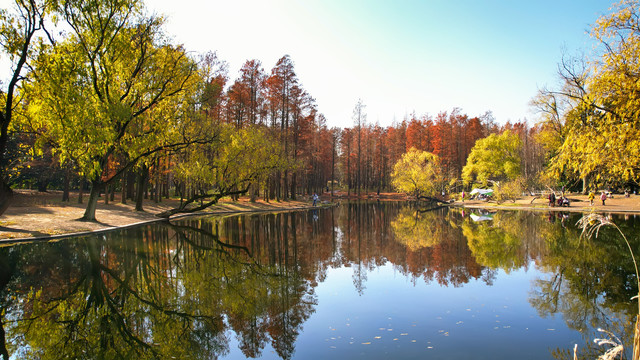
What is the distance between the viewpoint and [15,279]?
950 centimetres

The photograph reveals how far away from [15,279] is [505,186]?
49402 mm

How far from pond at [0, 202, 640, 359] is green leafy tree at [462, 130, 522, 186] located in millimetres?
49237

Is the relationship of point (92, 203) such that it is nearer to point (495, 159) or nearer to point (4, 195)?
point (4, 195)

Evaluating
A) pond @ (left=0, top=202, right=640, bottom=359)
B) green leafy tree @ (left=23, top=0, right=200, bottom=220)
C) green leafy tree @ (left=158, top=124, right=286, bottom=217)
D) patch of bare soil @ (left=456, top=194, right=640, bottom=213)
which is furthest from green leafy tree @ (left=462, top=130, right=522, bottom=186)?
green leafy tree @ (left=23, top=0, right=200, bottom=220)

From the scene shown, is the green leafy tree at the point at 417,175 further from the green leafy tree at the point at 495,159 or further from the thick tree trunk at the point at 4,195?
the thick tree trunk at the point at 4,195

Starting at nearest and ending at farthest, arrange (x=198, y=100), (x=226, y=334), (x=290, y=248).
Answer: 1. (x=226, y=334)
2. (x=290, y=248)
3. (x=198, y=100)

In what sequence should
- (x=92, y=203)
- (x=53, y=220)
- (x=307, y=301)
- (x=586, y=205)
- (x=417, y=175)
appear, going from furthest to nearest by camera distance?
(x=417, y=175), (x=586, y=205), (x=92, y=203), (x=53, y=220), (x=307, y=301)

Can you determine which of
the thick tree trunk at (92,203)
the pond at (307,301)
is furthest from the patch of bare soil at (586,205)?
the thick tree trunk at (92,203)

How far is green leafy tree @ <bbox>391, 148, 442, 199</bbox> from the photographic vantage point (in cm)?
5562

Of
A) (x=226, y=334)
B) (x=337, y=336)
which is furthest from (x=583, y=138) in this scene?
(x=226, y=334)

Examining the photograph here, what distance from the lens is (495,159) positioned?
205 ft

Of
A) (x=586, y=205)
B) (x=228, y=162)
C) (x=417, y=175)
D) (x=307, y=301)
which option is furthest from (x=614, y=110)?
(x=417, y=175)

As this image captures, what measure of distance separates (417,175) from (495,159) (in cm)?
1670

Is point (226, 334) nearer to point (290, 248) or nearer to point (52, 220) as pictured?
point (290, 248)
